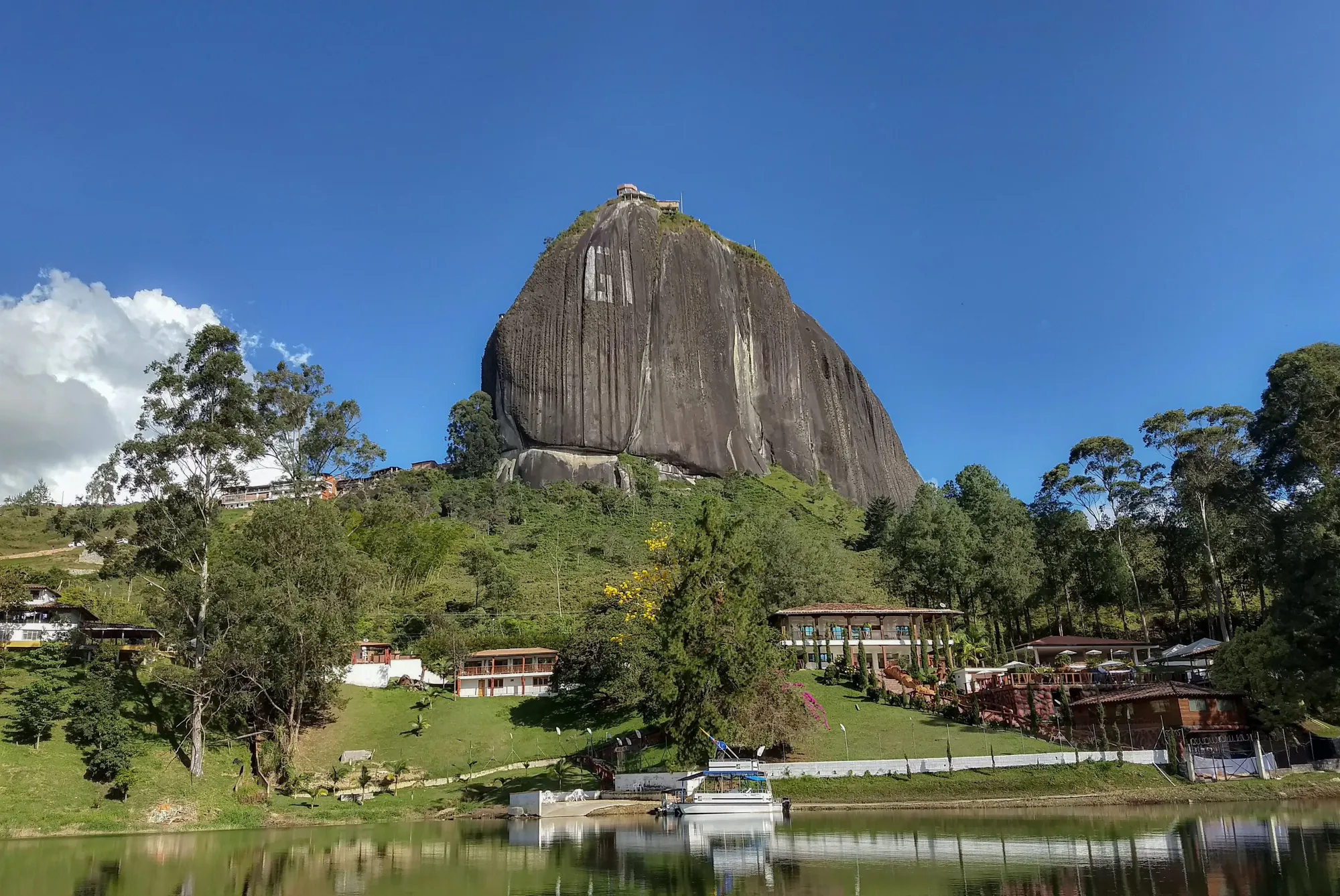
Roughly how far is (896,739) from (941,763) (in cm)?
319

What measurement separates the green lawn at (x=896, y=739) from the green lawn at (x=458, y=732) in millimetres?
9201

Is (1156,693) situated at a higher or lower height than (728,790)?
higher

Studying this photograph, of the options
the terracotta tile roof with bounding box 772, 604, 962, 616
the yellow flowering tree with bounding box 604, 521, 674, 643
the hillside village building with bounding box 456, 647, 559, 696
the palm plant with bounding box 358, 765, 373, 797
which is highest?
the yellow flowering tree with bounding box 604, 521, 674, 643

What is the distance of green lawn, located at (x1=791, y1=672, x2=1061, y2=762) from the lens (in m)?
34.4

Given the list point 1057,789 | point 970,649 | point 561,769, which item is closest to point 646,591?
point 561,769

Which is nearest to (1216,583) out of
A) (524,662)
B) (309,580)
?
(524,662)

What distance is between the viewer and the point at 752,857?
23266 millimetres

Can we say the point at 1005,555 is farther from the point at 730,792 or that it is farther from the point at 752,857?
the point at 752,857

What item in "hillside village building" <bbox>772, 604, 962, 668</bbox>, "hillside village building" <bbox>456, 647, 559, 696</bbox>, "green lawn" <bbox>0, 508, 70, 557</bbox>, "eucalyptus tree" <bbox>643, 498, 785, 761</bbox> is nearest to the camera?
"eucalyptus tree" <bbox>643, 498, 785, 761</bbox>

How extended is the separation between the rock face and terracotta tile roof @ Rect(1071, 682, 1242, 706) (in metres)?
63.4

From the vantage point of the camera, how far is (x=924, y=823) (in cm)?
2792

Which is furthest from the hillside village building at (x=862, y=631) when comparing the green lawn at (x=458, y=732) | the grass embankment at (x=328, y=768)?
the grass embankment at (x=328, y=768)

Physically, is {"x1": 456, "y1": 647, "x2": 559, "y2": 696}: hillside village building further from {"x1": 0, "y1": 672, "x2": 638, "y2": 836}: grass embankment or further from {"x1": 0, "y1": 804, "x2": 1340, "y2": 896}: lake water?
{"x1": 0, "y1": 804, "x2": 1340, "y2": 896}: lake water

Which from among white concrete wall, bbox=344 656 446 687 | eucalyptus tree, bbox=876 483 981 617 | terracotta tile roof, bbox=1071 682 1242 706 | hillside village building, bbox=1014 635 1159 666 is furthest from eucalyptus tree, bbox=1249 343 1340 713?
white concrete wall, bbox=344 656 446 687
